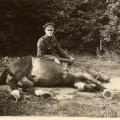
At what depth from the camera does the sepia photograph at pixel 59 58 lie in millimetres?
4441

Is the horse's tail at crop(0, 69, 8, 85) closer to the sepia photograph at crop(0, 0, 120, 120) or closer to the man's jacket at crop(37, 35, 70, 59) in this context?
the sepia photograph at crop(0, 0, 120, 120)

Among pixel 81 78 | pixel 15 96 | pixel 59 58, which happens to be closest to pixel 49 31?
pixel 59 58

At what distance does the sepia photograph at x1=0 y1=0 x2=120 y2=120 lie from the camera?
4441 millimetres

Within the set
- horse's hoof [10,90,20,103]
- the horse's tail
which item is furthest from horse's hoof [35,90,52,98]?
the horse's tail

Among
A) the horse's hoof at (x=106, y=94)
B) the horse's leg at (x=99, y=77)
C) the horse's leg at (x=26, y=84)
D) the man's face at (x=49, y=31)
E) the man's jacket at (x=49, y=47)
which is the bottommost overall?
the horse's hoof at (x=106, y=94)

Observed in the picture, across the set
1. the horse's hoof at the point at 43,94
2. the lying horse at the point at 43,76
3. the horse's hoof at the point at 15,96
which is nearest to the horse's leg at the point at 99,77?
the lying horse at the point at 43,76

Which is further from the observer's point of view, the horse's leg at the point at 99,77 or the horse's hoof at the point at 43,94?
the horse's leg at the point at 99,77

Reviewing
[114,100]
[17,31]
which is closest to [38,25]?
[17,31]

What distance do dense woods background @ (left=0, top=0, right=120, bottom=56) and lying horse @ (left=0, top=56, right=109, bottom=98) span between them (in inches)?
3.7

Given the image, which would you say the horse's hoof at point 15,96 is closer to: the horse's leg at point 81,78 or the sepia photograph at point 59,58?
the sepia photograph at point 59,58

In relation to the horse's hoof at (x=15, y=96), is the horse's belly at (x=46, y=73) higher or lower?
higher

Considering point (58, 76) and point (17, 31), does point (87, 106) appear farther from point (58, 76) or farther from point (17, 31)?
point (17, 31)

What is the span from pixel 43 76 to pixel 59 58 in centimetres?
19

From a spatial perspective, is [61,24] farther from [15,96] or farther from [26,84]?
[15,96]
